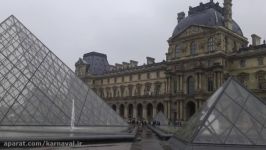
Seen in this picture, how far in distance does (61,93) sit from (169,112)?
33866mm

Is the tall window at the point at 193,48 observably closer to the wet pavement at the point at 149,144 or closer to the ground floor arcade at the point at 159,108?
the ground floor arcade at the point at 159,108

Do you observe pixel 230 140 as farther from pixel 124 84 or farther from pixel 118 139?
pixel 124 84

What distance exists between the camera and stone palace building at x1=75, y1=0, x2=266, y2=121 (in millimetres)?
47438

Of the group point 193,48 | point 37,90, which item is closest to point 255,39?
point 193,48

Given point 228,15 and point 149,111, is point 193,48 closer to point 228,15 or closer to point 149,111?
point 228,15

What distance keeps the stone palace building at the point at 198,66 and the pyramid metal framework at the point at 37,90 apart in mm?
27689

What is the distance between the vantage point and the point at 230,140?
11805 millimetres

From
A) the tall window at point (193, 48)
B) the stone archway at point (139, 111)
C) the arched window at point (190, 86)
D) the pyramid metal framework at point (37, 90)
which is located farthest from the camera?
the stone archway at point (139, 111)

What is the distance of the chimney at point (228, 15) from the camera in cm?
5059

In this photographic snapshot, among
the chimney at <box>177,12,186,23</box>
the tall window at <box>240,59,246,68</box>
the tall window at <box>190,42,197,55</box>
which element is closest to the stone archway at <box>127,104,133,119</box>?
the chimney at <box>177,12,186,23</box>

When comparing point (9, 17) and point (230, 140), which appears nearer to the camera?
point (230, 140)

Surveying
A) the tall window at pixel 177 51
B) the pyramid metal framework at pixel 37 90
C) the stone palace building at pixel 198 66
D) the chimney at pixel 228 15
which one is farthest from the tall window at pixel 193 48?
the pyramid metal framework at pixel 37 90

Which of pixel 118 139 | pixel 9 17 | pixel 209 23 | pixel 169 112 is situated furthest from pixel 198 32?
pixel 118 139

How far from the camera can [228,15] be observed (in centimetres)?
5078
